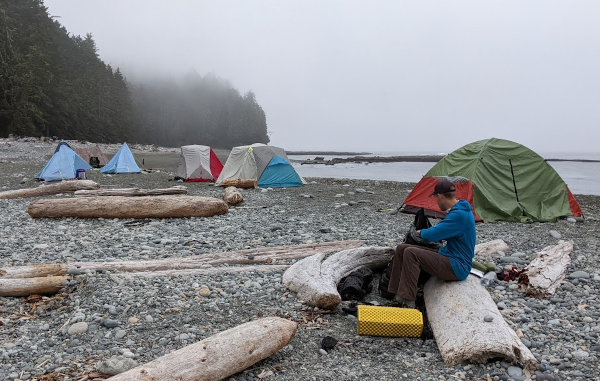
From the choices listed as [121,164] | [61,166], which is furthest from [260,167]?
[121,164]

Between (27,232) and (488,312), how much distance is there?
9.41 metres

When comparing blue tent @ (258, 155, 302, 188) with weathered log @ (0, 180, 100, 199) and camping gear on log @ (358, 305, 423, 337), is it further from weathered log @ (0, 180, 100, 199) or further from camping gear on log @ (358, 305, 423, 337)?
camping gear on log @ (358, 305, 423, 337)

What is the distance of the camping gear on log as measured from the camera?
4.99m

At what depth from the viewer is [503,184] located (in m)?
13.0

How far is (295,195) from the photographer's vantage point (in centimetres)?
1752

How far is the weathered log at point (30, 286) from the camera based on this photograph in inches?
226

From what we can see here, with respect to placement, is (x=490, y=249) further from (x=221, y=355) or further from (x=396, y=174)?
(x=396, y=174)

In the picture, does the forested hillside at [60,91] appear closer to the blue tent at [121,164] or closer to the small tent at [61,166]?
the blue tent at [121,164]

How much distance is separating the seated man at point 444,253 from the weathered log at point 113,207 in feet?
24.0

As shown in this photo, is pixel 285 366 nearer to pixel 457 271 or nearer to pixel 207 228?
pixel 457 271

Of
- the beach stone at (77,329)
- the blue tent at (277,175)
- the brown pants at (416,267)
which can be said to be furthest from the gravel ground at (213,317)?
the blue tent at (277,175)

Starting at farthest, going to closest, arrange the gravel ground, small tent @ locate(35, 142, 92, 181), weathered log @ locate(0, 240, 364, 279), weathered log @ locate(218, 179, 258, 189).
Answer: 1. small tent @ locate(35, 142, 92, 181)
2. weathered log @ locate(218, 179, 258, 189)
3. weathered log @ locate(0, 240, 364, 279)
4. the gravel ground

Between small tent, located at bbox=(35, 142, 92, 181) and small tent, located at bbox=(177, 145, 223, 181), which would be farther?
small tent, located at bbox=(177, 145, 223, 181)

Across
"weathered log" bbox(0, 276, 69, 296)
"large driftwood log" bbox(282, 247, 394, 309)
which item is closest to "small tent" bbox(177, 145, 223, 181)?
"large driftwood log" bbox(282, 247, 394, 309)
